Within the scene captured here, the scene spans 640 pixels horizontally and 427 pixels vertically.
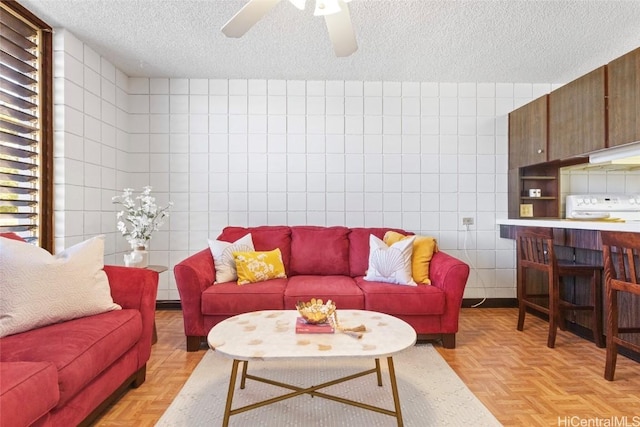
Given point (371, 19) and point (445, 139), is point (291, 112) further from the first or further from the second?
point (445, 139)

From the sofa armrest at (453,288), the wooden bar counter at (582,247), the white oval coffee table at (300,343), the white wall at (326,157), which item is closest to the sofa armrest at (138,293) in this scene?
the white oval coffee table at (300,343)

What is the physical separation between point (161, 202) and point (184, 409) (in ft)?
7.68

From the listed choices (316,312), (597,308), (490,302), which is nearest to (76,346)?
(316,312)

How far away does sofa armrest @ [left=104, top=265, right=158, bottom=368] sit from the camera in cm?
199

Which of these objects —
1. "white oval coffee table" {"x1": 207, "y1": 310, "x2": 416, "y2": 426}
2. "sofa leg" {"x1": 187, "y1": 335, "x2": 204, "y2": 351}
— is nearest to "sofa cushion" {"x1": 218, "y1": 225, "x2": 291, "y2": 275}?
"sofa leg" {"x1": 187, "y1": 335, "x2": 204, "y2": 351}

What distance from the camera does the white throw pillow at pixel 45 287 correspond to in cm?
155

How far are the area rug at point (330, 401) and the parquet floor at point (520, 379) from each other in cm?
10

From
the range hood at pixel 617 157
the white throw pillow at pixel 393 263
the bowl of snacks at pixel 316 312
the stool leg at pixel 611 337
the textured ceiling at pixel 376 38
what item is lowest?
the stool leg at pixel 611 337

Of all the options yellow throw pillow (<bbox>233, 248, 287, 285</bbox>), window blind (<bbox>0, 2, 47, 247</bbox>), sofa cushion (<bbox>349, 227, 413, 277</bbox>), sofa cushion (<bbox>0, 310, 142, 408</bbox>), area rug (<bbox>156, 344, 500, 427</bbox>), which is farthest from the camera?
sofa cushion (<bbox>349, 227, 413, 277</bbox>)

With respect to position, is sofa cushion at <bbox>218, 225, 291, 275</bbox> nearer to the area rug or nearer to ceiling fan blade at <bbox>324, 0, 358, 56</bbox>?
the area rug

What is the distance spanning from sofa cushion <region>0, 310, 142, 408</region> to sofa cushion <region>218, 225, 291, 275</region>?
1418mm

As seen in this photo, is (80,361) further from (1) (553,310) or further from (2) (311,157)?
(1) (553,310)

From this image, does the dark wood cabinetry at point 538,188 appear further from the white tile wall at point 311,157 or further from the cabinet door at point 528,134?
the white tile wall at point 311,157

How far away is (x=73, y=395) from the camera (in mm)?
1419
